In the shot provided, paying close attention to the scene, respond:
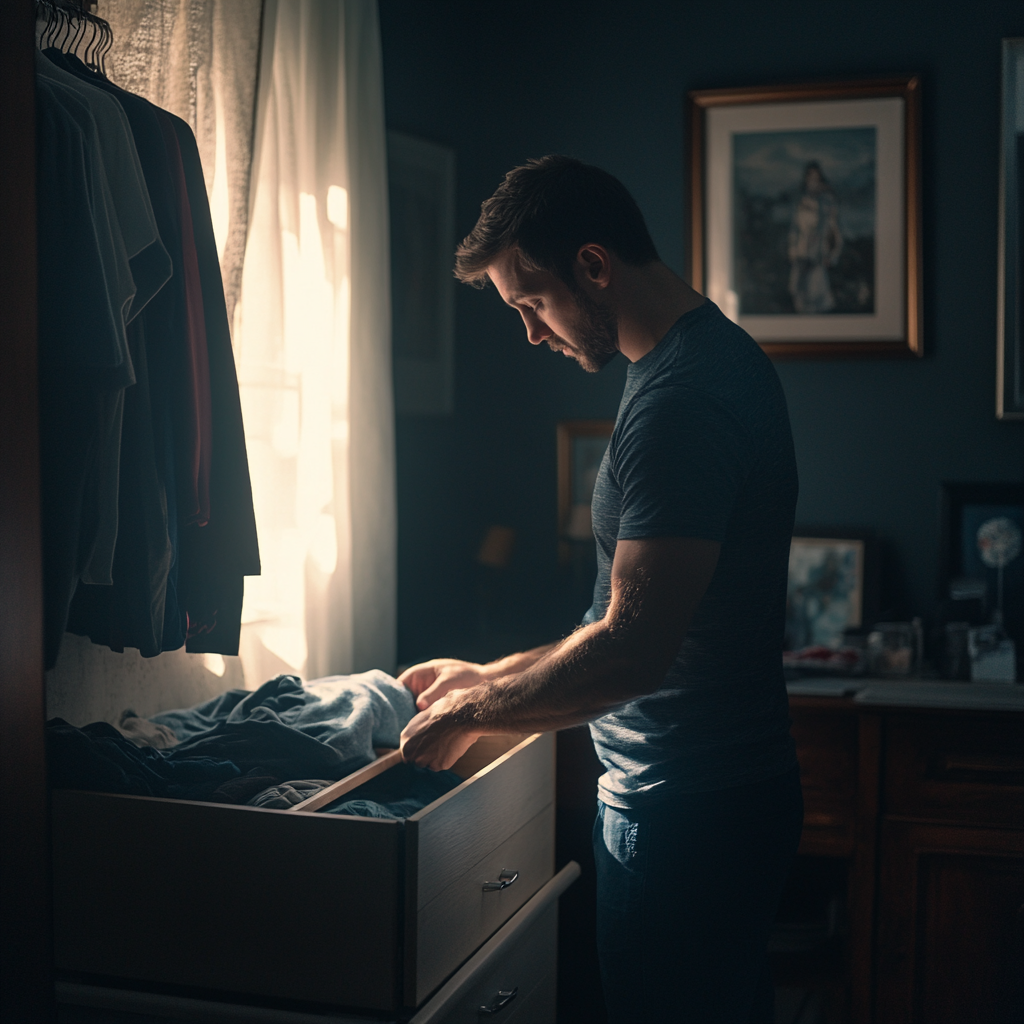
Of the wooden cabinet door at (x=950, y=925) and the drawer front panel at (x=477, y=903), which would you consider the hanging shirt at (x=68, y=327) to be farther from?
the wooden cabinet door at (x=950, y=925)

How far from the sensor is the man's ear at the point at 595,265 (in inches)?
52.9

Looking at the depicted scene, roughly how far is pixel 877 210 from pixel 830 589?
0.91m

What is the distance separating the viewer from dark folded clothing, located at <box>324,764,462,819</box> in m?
1.50

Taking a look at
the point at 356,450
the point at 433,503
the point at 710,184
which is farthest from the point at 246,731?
the point at 710,184

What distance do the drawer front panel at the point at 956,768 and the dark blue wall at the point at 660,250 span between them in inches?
24.8

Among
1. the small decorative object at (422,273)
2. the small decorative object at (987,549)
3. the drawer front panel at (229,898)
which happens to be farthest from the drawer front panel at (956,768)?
the small decorative object at (422,273)

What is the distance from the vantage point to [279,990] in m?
1.24

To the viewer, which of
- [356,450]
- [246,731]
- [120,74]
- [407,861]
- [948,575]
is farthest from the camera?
[948,575]

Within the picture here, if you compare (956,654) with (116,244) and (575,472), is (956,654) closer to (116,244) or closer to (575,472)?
(575,472)

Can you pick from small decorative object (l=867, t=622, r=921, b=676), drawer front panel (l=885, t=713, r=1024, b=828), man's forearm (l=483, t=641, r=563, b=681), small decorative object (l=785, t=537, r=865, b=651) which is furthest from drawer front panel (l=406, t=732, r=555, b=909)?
small decorative object (l=785, t=537, r=865, b=651)

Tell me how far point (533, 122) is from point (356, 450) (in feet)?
3.63

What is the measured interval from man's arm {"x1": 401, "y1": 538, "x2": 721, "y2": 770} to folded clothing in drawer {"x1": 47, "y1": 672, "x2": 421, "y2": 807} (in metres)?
0.35

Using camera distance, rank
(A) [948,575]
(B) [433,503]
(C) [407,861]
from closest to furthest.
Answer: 1. (C) [407,861]
2. (A) [948,575]
3. (B) [433,503]

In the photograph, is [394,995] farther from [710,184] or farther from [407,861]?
[710,184]
